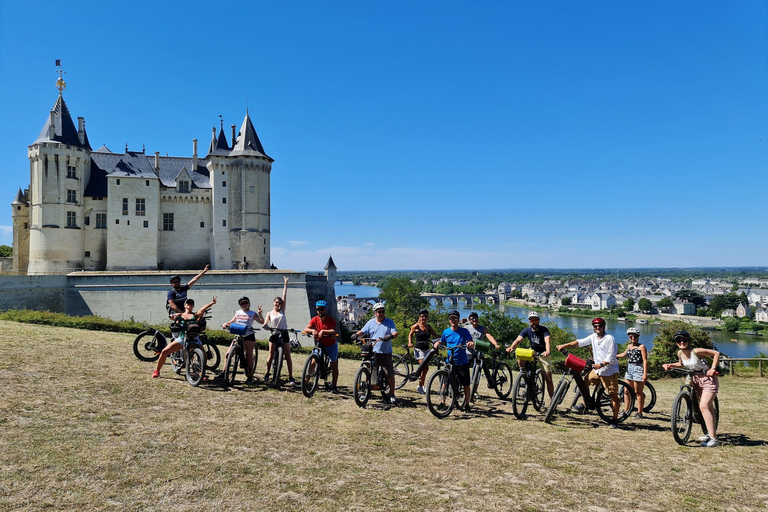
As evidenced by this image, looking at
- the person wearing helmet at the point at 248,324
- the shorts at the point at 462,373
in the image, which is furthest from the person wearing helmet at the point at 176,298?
the shorts at the point at 462,373

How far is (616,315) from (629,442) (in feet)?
410

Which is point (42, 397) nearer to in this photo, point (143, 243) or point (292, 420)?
point (292, 420)

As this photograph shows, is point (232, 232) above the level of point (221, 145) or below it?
below

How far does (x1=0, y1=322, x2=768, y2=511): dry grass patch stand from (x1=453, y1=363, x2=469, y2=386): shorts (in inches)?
24.8

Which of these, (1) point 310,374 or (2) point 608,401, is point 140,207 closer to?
(1) point 310,374

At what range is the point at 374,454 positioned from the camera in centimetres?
638

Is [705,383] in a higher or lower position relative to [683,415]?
higher

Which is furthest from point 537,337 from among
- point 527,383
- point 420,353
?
point 420,353

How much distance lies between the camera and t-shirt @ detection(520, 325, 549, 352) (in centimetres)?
897

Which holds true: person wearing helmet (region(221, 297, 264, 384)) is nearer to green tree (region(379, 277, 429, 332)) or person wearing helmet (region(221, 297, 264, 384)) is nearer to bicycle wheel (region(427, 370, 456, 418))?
bicycle wheel (region(427, 370, 456, 418))

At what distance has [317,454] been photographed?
6.30 meters

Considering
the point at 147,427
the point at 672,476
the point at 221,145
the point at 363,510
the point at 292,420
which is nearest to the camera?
the point at 363,510

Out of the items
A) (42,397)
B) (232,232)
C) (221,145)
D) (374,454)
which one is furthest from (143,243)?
(374,454)

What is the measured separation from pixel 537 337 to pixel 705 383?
2.69 metres
